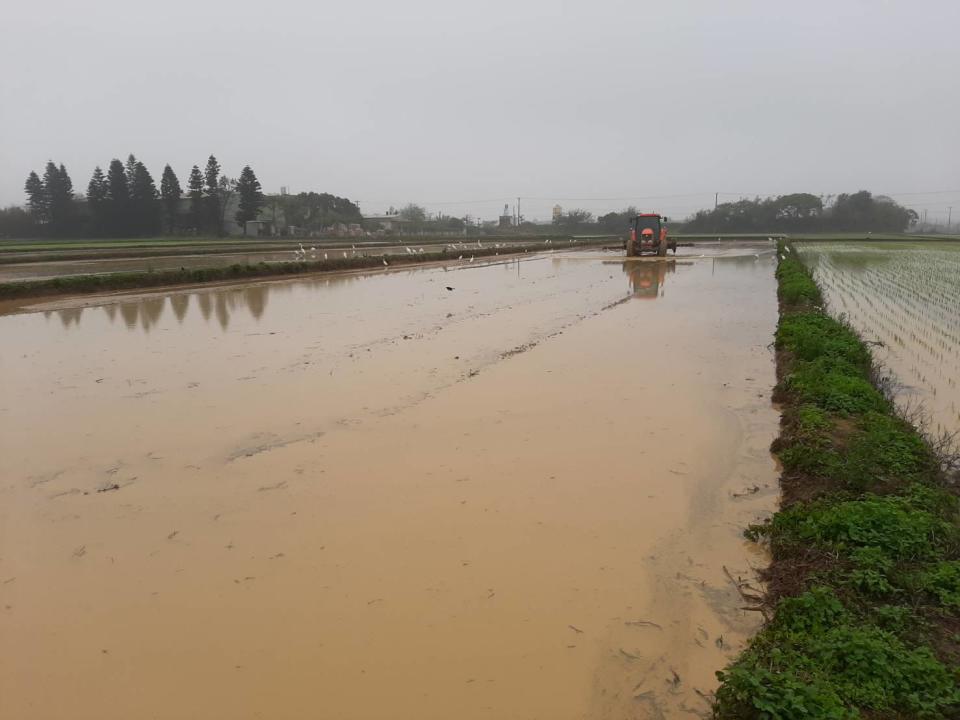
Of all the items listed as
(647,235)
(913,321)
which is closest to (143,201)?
(647,235)

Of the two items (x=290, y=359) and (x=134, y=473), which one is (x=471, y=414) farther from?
(x=290, y=359)

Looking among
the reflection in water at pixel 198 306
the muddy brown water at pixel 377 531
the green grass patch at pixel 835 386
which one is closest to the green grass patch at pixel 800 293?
the muddy brown water at pixel 377 531

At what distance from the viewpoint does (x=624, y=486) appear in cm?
486

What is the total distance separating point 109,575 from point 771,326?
11.9 m

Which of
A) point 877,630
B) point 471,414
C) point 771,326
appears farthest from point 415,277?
point 877,630

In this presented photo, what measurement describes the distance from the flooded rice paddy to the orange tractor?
8.66 m

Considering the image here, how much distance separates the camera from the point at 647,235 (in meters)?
30.1

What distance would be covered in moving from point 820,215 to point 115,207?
2872 inches

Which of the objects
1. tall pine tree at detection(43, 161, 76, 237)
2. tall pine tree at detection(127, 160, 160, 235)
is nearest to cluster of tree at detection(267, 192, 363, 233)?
tall pine tree at detection(127, 160, 160, 235)

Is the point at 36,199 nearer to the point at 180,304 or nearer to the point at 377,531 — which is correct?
the point at 180,304

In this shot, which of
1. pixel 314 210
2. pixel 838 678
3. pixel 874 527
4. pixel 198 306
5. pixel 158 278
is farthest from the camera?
pixel 314 210

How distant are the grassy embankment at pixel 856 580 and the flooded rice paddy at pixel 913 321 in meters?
1.62

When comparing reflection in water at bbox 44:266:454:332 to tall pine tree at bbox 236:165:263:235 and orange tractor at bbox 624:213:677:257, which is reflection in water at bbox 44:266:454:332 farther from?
tall pine tree at bbox 236:165:263:235

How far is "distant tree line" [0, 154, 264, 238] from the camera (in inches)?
1993
